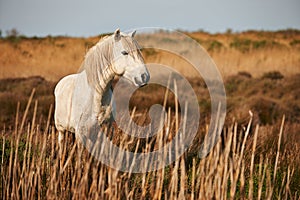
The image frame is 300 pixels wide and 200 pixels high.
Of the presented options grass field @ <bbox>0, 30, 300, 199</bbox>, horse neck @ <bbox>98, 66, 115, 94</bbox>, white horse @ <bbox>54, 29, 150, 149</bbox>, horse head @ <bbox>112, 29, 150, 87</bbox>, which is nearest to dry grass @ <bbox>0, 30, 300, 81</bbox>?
grass field @ <bbox>0, 30, 300, 199</bbox>

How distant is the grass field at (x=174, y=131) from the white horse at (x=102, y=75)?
26 centimetres

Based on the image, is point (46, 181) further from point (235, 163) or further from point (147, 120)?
point (147, 120)

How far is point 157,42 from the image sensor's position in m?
16.2

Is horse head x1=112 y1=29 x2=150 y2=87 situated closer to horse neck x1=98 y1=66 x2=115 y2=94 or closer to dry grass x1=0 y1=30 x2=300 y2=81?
horse neck x1=98 y1=66 x2=115 y2=94

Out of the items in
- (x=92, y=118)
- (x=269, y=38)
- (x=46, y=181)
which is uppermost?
(x=269, y=38)

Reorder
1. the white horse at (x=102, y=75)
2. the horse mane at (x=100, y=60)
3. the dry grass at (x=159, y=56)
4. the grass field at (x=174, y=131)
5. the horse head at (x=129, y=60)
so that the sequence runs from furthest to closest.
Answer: the dry grass at (x=159, y=56) → the horse mane at (x=100, y=60) → the white horse at (x=102, y=75) → the horse head at (x=129, y=60) → the grass field at (x=174, y=131)

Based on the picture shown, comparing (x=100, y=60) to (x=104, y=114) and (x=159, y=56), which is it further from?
(x=159, y=56)

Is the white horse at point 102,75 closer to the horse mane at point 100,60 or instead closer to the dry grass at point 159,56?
the horse mane at point 100,60

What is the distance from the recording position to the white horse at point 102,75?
3848 mm

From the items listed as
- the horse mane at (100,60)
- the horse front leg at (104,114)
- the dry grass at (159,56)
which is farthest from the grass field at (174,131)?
the horse mane at (100,60)

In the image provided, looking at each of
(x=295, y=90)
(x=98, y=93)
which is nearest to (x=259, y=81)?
(x=295, y=90)

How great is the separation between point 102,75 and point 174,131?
1159 mm

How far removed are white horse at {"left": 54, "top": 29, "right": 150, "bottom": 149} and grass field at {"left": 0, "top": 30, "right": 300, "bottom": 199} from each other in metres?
0.26

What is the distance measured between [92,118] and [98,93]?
0.24 metres
